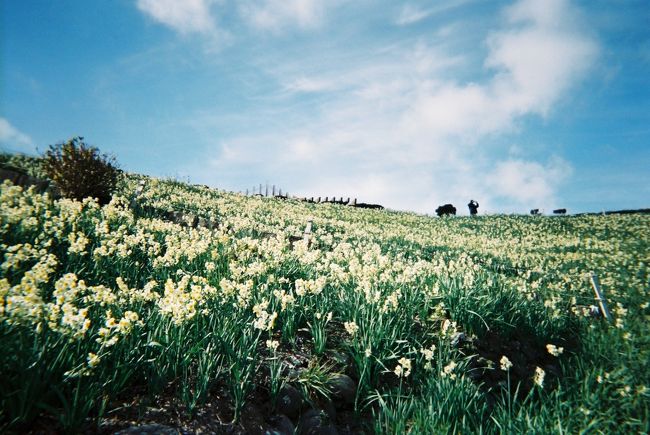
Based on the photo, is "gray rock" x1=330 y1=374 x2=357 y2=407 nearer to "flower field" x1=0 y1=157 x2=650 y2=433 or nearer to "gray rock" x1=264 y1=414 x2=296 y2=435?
"flower field" x1=0 y1=157 x2=650 y2=433

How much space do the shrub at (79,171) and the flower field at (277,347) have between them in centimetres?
409

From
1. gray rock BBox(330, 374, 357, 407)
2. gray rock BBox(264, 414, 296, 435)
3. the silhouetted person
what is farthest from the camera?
the silhouetted person

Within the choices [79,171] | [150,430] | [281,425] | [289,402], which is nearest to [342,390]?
[289,402]

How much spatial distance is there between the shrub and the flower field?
13.4 ft

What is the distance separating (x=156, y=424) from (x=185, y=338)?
90cm

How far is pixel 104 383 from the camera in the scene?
2.76m

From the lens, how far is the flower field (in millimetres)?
2730

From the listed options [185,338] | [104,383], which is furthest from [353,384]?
[104,383]

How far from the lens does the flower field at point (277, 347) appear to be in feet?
8.96

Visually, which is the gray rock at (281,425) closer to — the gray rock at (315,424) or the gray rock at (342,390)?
the gray rock at (315,424)

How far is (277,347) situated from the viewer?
4.46 metres

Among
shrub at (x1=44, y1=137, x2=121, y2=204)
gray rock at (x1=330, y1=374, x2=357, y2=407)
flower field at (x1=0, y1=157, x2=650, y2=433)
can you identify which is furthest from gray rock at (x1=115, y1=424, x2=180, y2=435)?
shrub at (x1=44, y1=137, x2=121, y2=204)

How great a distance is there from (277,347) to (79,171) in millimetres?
11392

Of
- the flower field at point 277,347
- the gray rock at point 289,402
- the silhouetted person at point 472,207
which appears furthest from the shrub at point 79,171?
the silhouetted person at point 472,207
